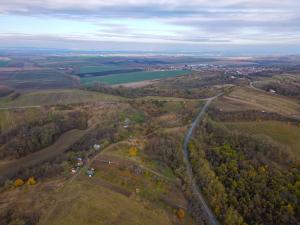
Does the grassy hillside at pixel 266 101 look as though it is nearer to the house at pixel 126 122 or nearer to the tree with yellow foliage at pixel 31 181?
the house at pixel 126 122

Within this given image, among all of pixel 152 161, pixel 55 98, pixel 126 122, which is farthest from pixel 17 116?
pixel 152 161

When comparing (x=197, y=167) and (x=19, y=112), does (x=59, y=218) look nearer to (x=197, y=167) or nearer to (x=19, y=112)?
(x=197, y=167)

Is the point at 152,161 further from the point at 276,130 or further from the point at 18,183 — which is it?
the point at 276,130

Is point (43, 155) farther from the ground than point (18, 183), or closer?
closer

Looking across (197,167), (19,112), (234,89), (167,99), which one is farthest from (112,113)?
(234,89)

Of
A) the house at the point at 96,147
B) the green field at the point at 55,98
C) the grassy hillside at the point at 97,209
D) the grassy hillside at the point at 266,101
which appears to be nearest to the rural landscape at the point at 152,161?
the grassy hillside at the point at 97,209
